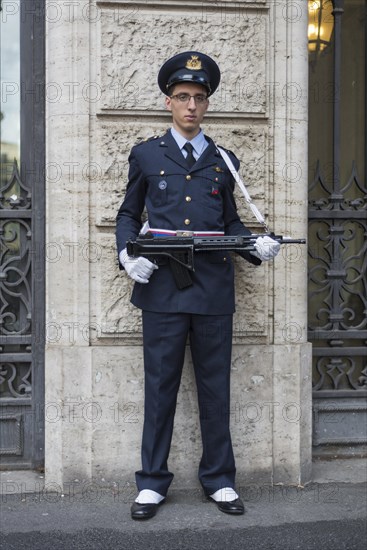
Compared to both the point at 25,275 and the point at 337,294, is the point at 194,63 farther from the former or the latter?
the point at 337,294

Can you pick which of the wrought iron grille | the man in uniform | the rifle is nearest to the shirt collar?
the man in uniform

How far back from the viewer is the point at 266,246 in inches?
173

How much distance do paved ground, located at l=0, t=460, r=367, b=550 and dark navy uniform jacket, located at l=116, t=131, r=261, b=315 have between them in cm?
111

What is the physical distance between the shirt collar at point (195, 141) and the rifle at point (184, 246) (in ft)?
1.83

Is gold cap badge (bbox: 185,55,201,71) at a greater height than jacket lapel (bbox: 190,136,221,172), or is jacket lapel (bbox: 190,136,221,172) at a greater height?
gold cap badge (bbox: 185,55,201,71)

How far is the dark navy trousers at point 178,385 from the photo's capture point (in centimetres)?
461

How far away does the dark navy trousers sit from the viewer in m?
4.61

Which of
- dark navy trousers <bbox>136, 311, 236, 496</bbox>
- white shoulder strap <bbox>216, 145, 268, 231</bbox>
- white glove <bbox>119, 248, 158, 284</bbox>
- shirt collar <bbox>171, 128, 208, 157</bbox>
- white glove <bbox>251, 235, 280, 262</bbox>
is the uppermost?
shirt collar <bbox>171, 128, 208, 157</bbox>

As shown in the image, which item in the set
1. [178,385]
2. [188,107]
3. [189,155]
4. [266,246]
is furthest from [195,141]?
[178,385]

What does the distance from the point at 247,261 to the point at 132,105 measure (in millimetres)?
1124

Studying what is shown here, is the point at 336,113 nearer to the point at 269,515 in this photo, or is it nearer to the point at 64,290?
the point at 64,290

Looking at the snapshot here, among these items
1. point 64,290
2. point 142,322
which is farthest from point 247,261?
point 64,290

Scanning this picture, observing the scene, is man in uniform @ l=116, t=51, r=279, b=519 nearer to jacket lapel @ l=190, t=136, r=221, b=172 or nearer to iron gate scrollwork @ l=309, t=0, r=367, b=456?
jacket lapel @ l=190, t=136, r=221, b=172

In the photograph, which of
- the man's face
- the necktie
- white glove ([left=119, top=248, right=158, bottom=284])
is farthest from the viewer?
the necktie
